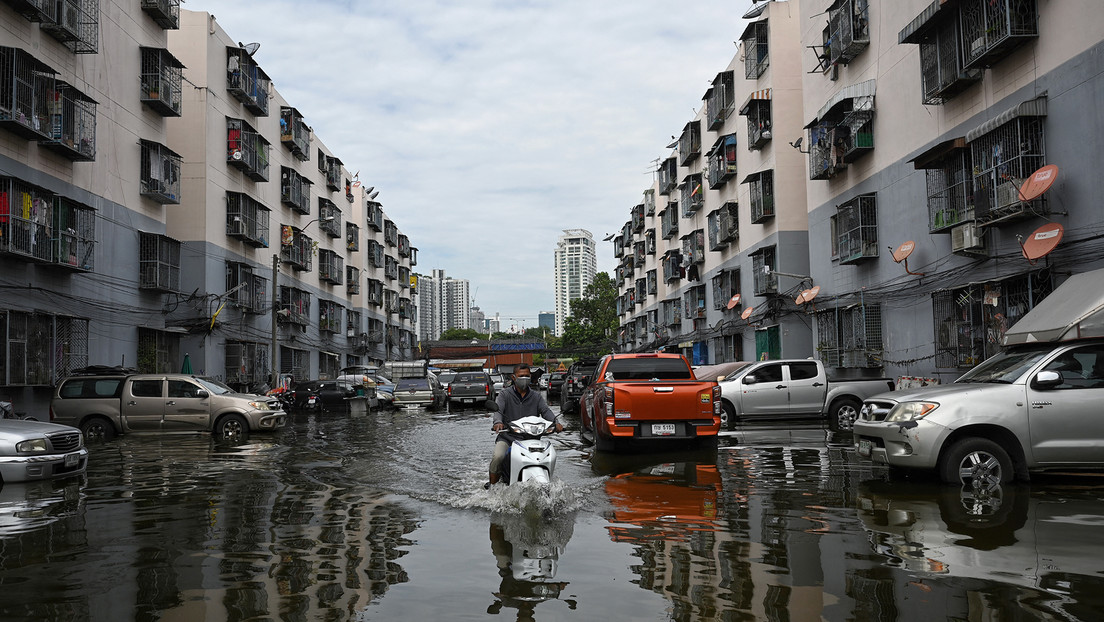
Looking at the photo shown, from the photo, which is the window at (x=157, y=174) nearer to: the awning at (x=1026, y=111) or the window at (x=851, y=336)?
the window at (x=851, y=336)

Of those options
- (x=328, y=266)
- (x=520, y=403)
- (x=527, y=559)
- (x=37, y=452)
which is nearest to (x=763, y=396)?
(x=520, y=403)

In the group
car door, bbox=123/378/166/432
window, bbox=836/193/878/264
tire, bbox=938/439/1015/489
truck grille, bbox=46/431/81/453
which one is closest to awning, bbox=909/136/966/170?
window, bbox=836/193/878/264

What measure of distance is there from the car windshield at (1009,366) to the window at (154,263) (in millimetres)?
23722

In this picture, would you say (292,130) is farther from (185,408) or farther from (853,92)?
(853,92)

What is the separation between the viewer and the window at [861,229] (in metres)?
22.9

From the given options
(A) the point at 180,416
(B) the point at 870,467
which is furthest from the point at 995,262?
(A) the point at 180,416

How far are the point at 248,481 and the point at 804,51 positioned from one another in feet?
76.8

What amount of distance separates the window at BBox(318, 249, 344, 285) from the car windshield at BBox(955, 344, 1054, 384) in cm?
4292

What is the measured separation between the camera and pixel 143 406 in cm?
1858

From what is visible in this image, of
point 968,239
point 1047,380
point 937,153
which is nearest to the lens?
point 1047,380

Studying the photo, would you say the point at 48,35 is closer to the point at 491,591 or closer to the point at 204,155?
the point at 204,155

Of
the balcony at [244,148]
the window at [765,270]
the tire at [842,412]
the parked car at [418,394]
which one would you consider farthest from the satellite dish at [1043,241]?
the balcony at [244,148]

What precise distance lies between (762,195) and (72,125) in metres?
23.0

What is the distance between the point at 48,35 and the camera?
20.9 meters
